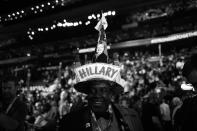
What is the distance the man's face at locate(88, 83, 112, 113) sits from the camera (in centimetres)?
317

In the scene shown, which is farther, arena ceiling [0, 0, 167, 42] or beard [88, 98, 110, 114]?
arena ceiling [0, 0, 167, 42]

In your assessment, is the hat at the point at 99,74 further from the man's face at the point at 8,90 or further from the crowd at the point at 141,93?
the crowd at the point at 141,93

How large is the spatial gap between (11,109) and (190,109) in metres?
2.15

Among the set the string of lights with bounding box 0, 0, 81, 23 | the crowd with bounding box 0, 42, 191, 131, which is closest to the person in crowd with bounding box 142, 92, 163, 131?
the crowd with bounding box 0, 42, 191, 131

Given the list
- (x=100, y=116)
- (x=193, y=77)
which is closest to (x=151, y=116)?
(x=100, y=116)

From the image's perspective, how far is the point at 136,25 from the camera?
51.0ft

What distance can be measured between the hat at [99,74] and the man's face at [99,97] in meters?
0.07

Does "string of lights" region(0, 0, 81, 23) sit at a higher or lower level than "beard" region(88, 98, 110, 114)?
higher

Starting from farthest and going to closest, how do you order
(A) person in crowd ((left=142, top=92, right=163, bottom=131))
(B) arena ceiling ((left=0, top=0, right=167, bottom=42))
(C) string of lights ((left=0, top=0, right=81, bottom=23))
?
(C) string of lights ((left=0, top=0, right=81, bottom=23)) < (B) arena ceiling ((left=0, top=0, right=167, bottom=42)) < (A) person in crowd ((left=142, top=92, right=163, bottom=131))

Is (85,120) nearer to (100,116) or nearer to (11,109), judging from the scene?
(100,116)

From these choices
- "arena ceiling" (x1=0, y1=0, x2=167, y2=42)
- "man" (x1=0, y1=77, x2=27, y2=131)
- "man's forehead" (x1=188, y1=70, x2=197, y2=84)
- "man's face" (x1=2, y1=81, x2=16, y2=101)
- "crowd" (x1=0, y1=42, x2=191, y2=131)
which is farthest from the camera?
A: "arena ceiling" (x1=0, y1=0, x2=167, y2=42)

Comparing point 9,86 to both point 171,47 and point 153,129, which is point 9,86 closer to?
→ point 153,129

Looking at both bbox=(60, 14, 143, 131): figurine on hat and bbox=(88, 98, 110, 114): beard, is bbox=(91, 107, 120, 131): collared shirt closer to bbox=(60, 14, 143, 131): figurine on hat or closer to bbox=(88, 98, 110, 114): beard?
bbox=(60, 14, 143, 131): figurine on hat

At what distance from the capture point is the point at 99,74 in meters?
3.28
